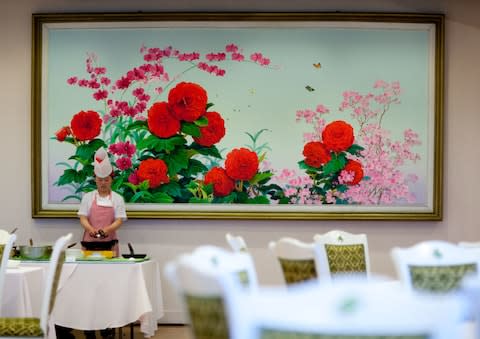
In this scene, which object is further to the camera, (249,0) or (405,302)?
(249,0)

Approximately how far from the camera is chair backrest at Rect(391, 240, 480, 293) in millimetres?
3952

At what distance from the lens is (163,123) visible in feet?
29.6

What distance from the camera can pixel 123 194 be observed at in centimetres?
903

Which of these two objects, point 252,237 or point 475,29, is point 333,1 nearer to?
point 475,29

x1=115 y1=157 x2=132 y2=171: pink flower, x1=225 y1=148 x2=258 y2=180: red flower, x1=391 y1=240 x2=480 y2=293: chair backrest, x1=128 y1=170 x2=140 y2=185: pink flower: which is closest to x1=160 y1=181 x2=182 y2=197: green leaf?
x1=128 y1=170 x2=140 y2=185: pink flower

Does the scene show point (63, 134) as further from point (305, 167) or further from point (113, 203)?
point (305, 167)

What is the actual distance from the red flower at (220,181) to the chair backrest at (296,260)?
3636 millimetres

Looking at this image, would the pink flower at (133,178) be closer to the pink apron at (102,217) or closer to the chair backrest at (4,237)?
the pink apron at (102,217)

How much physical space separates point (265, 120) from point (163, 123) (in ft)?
3.17

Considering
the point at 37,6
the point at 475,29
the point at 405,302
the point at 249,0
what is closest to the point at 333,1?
the point at 249,0

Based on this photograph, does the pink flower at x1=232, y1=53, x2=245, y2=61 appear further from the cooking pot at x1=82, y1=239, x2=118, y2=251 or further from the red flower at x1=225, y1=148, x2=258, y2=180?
the cooking pot at x1=82, y1=239, x2=118, y2=251

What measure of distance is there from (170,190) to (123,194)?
0.45 m

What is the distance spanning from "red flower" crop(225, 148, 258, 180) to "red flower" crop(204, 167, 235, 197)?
2.0 inches

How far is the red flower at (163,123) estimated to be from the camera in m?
9.01
